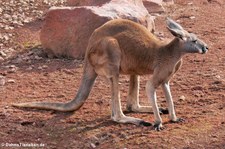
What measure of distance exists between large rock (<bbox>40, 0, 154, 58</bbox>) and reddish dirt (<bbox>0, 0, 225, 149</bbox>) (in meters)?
0.19

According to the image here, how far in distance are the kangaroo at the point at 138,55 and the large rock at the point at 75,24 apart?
6.16ft

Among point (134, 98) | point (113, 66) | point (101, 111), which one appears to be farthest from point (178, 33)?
point (101, 111)

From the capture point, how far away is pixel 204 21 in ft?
30.1

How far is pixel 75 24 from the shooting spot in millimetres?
7809

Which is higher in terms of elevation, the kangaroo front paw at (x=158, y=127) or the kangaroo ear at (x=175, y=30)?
the kangaroo ear at (x=175, y=30)

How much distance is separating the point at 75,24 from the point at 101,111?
6.90 ft

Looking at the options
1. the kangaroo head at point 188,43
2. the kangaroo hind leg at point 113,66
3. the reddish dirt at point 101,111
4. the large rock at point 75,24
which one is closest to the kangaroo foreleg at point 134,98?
the reddish dirt at point 101,111

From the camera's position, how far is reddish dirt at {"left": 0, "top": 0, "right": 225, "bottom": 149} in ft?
17.4

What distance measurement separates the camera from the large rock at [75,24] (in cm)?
772

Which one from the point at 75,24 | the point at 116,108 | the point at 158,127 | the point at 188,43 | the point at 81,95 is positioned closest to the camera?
the point at 158,127

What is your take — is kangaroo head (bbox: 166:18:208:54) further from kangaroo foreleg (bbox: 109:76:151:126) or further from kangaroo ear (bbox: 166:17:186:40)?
kangaroo foreleg (bbox: 109:76:151:126)

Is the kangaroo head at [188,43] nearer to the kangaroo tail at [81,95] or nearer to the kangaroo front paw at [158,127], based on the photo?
the kangaroo front paw at [158,127]

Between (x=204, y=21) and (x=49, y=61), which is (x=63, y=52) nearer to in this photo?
(x=49, y=61)

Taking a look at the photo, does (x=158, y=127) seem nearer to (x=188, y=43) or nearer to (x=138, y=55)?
(x=138, y=55)
